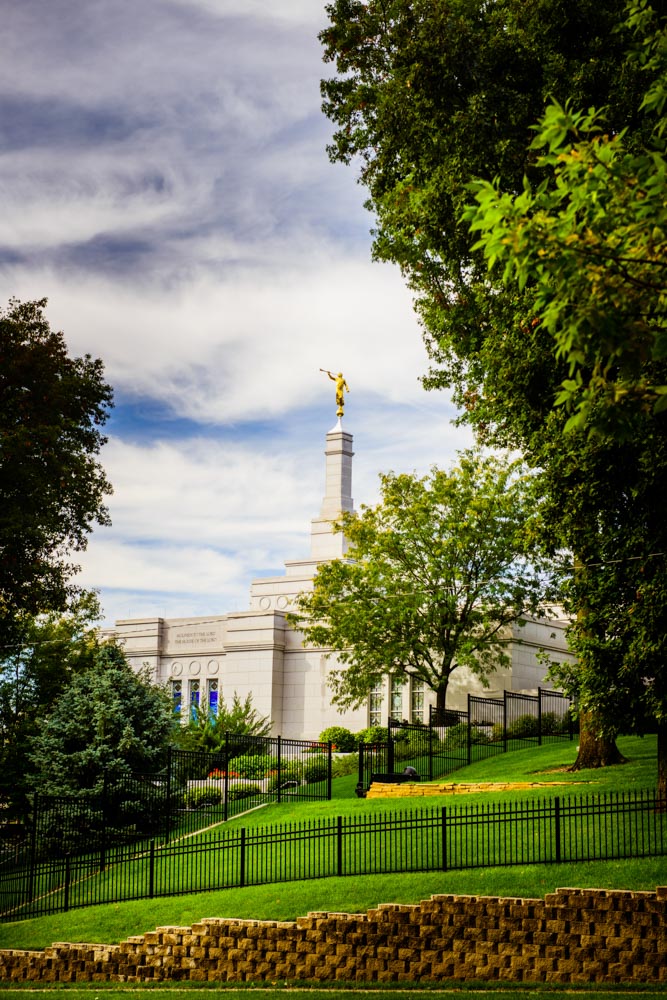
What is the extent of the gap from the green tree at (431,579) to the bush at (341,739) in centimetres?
195

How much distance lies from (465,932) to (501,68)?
576 inches

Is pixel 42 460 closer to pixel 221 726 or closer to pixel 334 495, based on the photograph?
pixel 221 726

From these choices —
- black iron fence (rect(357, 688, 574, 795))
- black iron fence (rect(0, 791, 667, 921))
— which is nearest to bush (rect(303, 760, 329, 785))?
black iron fence (rect(357, 688, 574, 795))

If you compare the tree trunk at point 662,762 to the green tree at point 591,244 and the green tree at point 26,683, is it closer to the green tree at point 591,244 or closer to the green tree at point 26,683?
the green tree at point 591,244

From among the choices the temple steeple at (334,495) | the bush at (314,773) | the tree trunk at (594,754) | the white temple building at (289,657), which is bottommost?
the bush at (314,773)

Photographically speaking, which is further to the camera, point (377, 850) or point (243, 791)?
point (243, 791)

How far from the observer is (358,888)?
17.2 meters

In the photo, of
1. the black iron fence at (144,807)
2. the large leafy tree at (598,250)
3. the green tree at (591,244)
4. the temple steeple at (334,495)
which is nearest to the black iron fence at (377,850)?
the black iron fence at (144,807)

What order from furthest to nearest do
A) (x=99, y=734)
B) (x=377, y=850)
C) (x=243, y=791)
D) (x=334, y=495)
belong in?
(x=334, y=495) → (x=243, y=791) → (x=99, y=734) → (x=377, y=850)

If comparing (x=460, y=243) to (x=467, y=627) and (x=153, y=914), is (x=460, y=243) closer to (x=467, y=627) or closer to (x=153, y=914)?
(x=153, y=914)

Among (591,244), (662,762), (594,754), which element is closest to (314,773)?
(594,754)

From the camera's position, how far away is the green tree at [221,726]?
3669cm

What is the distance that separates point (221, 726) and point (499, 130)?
25.7 metres

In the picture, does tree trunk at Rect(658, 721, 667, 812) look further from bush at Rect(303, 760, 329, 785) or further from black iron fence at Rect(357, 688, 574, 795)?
bush at Rect(303, 760, 329, 785)
